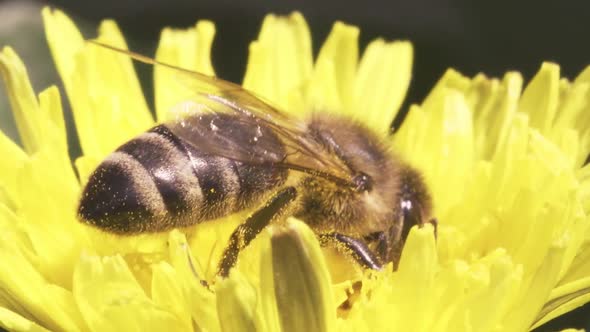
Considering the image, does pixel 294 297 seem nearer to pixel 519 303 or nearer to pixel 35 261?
pixel 519 303

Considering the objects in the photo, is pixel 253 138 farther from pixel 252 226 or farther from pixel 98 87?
pixel 98 87

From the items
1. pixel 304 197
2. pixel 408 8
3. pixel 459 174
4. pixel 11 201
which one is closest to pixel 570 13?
pixel 408 8

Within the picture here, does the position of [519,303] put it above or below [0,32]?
below

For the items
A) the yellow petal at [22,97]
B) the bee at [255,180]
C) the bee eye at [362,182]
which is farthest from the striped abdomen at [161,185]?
the yellow petal at [22,97]

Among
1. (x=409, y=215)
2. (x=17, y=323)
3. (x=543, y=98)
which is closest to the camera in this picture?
(x=17, y=323)

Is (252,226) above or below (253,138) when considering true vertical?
below

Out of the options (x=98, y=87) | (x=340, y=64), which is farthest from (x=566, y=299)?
(x=98, y=87)

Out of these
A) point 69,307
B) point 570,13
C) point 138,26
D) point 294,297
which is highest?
point 570,13
